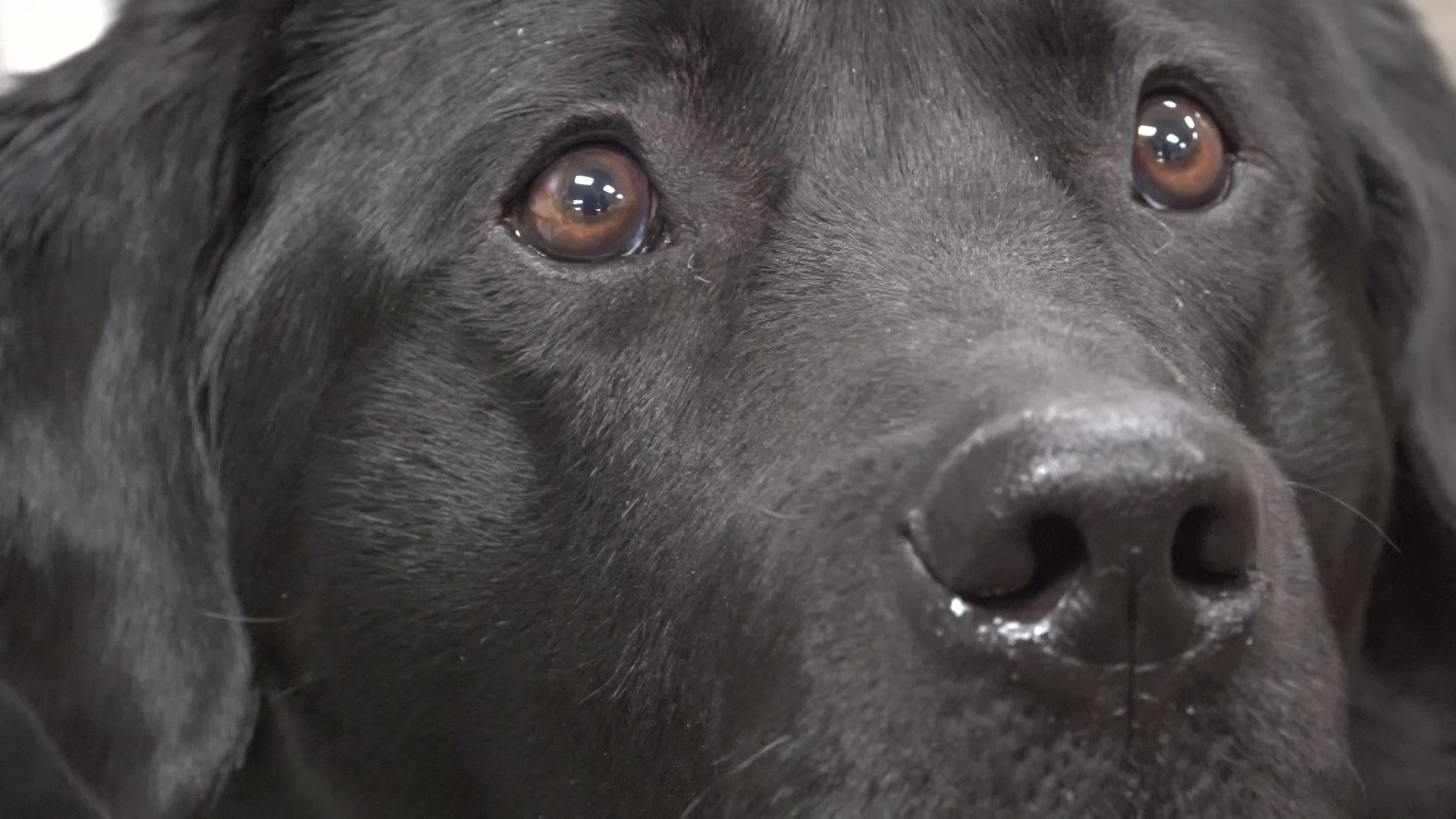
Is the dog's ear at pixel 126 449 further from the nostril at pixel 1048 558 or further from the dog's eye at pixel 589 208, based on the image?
the nostril at pixel 1048 558

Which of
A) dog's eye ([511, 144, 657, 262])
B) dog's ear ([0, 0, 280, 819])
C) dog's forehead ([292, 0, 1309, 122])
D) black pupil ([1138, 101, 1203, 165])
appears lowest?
dog's ear ([0, 0, 280, 819])

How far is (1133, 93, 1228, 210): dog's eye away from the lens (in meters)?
1.67

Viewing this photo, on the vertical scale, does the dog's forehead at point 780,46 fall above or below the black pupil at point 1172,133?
above

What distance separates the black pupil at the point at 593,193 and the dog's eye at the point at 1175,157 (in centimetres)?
54

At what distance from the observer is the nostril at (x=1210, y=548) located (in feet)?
3.82

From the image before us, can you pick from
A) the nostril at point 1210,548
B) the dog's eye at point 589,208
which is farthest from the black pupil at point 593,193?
the nostril at point 1210,548

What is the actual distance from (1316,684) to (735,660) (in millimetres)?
484

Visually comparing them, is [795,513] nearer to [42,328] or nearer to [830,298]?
[830,298]

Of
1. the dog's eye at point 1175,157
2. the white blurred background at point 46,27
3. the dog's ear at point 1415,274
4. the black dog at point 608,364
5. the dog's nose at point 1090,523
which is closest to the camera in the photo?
the dog's nose at point 1090,523

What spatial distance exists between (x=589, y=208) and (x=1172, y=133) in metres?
0.62

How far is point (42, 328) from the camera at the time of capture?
1648 millimetres

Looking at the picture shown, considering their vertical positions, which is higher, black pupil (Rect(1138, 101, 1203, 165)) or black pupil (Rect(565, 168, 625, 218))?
black pupil (Rect(1138, 101, 1203, 165))

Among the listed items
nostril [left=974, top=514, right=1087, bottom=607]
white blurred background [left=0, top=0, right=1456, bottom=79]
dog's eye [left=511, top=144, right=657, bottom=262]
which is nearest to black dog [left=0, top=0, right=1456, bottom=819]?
dog's eye [left=511, top=144, right=657, bottom=262]

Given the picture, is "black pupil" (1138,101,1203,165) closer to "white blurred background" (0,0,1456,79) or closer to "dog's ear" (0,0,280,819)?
"dog's ear" (0,0,280,819)
